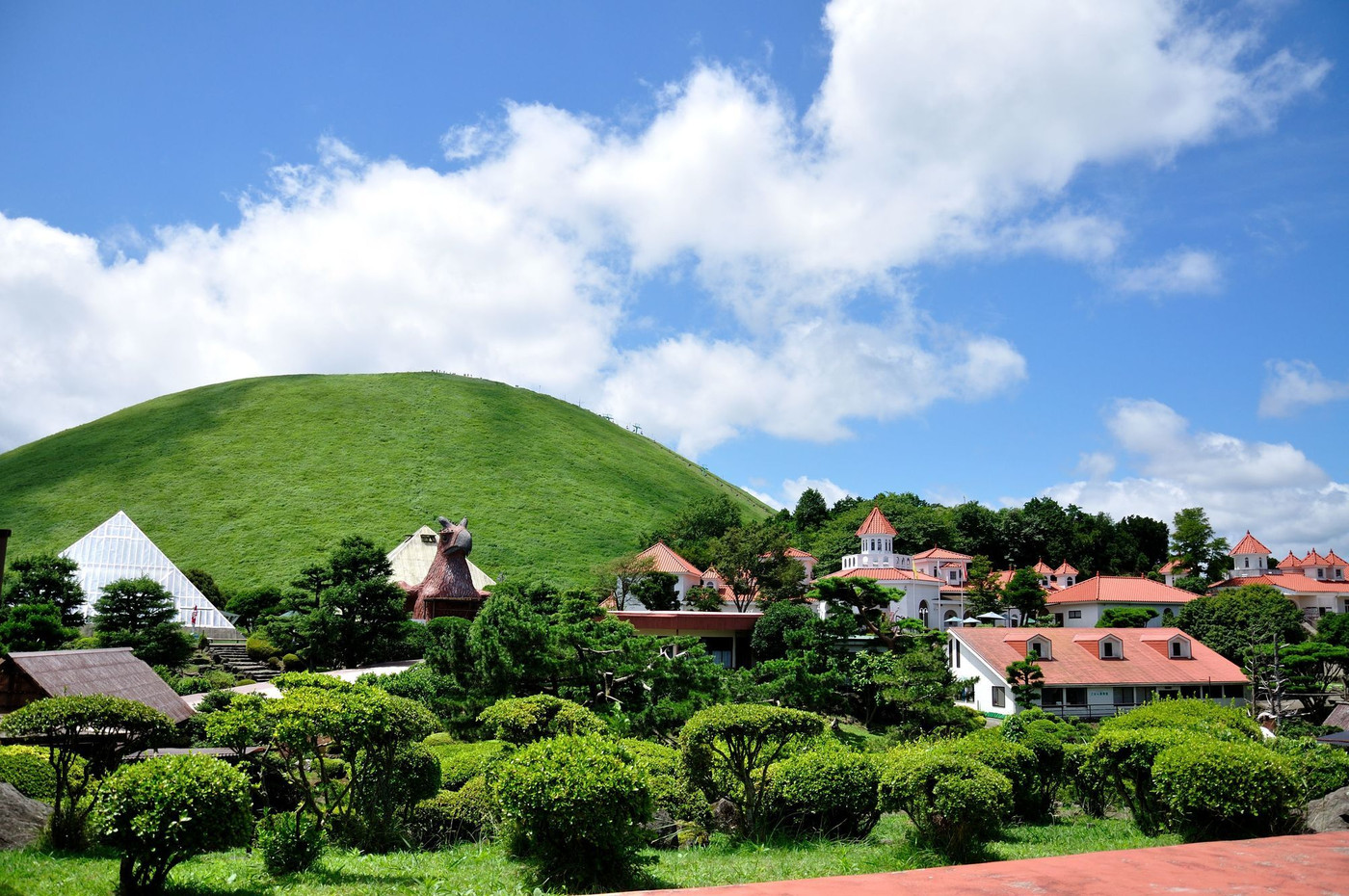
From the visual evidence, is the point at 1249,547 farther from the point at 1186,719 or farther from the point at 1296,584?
the point at 1186,719

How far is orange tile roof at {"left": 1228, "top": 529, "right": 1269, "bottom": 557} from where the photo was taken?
243 ft

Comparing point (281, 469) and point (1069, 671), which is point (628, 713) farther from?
point (281, 469)

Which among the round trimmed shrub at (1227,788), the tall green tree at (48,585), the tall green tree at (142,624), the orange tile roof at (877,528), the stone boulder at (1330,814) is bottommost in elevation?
the stone boulder at (1330,814)

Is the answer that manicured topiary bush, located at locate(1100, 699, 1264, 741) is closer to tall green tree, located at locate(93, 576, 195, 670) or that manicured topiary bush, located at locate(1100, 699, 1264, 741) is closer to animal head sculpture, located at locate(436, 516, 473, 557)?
tall green tree, located at locate(93, 576, 195, 670)

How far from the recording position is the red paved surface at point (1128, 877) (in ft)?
12.8

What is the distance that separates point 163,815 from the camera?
23.5ft

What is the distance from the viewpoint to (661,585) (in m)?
47.9

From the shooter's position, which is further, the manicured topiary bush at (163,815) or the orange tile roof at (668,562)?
the orange tile roof at (668,562)

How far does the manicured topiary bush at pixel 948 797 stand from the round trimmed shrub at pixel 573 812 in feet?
11.4

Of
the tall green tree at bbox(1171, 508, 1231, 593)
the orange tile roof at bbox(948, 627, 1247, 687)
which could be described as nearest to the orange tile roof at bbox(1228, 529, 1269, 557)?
the tall green tree at bbox(1171, 508, 1231, 593)

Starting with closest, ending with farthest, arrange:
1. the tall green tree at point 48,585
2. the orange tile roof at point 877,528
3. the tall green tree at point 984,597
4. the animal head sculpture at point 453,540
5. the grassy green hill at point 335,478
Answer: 1. the tall green tree at point 48,585
2. the animal head sculpture at point 453,540
3. the tall green tree at point 984,597
4. the orange tile roof at point 877,528
5. the grassy green hill at point 335,478

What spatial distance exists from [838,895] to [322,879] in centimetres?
667

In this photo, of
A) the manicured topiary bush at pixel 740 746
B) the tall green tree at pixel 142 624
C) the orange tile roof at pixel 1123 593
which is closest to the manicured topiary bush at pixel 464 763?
the manicured topiary bush at pixel 740 746

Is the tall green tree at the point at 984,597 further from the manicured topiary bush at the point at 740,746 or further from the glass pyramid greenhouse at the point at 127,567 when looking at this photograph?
the manicured topiary bush at the point at 740,746
